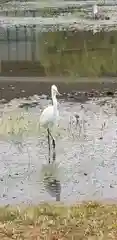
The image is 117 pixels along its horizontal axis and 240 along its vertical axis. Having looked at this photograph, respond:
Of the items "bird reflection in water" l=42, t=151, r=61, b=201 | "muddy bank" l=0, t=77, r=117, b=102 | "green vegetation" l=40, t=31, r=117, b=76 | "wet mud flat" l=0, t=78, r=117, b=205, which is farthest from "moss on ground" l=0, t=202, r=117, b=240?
"green vegetation" l=40, t=31, r=117, b=76

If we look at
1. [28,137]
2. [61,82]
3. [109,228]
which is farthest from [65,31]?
[109,228]

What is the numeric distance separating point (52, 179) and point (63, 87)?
8178mm

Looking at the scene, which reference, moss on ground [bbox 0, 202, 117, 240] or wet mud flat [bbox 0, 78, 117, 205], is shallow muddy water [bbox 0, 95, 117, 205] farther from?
moss on ground [bbox 0, 202, 117, 240]

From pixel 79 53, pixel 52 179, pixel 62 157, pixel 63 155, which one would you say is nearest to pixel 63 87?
pixel 79 53

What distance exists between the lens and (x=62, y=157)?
11.1m

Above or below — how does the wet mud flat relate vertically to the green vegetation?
below

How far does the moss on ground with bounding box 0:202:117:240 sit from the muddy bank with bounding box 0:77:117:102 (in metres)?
8.40

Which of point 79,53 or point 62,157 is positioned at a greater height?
point 79,53

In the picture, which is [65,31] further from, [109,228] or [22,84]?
[109,228]

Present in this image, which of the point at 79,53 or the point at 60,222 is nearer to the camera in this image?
the point at 60,222

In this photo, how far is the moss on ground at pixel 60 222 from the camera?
680 centimetres

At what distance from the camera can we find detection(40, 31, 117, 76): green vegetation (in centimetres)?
2053

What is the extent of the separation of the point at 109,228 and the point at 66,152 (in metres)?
4.46

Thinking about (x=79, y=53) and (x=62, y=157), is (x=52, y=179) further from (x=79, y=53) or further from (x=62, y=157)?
(x=79, y=53)
